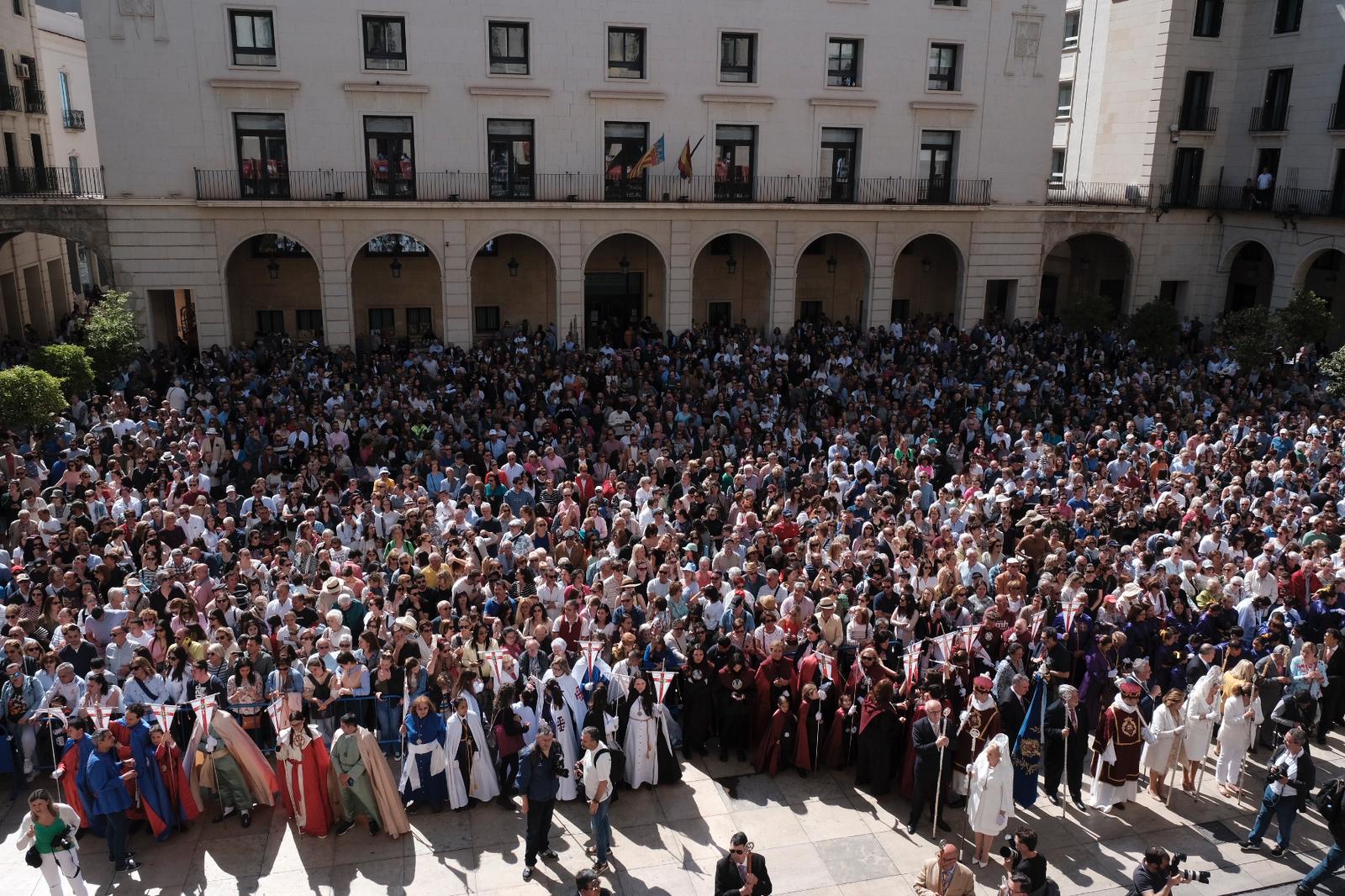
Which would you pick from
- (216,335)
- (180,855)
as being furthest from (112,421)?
(180,855)

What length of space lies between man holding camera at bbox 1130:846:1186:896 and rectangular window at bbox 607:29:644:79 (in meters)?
24.8

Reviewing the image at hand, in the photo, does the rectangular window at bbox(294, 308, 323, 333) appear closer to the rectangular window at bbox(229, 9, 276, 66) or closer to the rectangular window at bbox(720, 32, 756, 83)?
the rectangular window at bbox(229, 9, 276, 66)

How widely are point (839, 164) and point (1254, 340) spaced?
12.2m

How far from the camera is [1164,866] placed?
326 inches

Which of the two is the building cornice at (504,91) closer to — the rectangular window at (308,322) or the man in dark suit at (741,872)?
the rectangular window at (308,322)

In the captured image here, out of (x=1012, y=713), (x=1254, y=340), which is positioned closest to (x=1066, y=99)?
(x=1254, y=340)

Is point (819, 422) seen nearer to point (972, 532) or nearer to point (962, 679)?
point (972, 532)

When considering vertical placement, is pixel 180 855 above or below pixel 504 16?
below

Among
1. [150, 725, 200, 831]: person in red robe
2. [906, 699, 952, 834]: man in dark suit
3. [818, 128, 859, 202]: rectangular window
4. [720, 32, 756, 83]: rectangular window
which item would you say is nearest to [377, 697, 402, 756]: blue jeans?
[150, 725, 200, 831]: person in red robe

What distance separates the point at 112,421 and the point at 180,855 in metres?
11.6

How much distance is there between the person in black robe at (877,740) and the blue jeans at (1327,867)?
400cm

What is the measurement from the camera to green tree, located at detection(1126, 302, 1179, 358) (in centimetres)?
2889

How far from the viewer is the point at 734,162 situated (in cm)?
2992

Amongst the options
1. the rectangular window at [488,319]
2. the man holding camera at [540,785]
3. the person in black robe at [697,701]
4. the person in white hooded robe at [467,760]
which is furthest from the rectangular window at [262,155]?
the man holding camera at [540,785]
